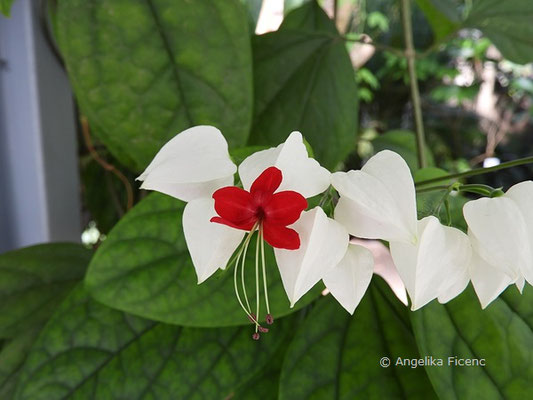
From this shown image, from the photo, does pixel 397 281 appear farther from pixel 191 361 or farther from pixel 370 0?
pixel 370 0

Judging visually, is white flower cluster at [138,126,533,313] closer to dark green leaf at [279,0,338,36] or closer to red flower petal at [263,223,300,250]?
red flower petal at [263,223,300,250]

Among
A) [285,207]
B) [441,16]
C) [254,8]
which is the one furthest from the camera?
[254,8]

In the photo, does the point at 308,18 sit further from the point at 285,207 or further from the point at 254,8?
the point at 285,207

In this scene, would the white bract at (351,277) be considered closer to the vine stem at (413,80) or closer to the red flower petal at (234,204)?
the red flower petal at (234,204)

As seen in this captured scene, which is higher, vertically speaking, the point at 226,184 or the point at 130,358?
the point at 226,184

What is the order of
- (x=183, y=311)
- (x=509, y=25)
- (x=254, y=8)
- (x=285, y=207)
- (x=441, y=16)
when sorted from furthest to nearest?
(x=254, y=8) → (x=441, y=16) → (x=509, y=25) → (x=183, y=311) → (x=285, y=207)

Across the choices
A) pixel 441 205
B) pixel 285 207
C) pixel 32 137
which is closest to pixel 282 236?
pixel 285 207

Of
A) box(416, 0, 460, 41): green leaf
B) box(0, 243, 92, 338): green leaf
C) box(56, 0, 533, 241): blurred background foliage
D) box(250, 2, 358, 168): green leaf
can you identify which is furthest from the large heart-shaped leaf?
box(416, 0, 460, 41): green leaf

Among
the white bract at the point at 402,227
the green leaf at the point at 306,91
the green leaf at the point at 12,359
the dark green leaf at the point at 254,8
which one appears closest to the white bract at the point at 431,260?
the white bract at the point at 402,227
